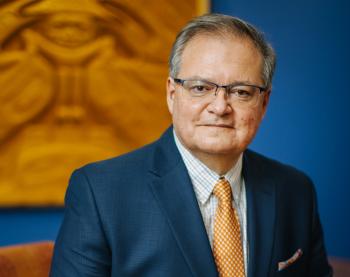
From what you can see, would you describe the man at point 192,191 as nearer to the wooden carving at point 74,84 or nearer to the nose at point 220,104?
the nose at point 220,104

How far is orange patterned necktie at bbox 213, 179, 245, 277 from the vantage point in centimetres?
156

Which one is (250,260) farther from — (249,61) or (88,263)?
(249,61)

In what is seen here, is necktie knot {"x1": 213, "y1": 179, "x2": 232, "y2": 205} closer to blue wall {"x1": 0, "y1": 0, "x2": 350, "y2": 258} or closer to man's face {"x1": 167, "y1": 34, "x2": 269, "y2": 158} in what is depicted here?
man's face {"x1": 167, "y1": 34, "x2": 269, "y2": 158}

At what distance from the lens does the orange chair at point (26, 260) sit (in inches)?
63.4

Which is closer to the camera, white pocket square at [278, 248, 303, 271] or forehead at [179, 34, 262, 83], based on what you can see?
forehead at [179, 34, 262, 83]

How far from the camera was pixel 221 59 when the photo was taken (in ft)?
5.03

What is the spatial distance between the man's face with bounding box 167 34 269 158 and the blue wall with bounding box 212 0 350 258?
1.21 m

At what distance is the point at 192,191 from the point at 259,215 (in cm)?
26

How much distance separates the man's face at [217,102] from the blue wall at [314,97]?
121 centimetres

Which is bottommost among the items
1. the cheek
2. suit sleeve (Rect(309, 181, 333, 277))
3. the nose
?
suit sleeve (Rect(309, 181, 333, 277))

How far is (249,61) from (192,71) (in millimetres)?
171

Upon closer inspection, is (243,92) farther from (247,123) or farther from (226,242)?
(226,242)

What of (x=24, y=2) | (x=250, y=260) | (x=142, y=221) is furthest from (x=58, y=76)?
(x=250, y=260)

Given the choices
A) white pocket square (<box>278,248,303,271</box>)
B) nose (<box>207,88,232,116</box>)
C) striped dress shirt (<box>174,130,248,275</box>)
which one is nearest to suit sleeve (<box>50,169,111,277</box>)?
striped dress shirt (<box>174,130,248,275</box>)
